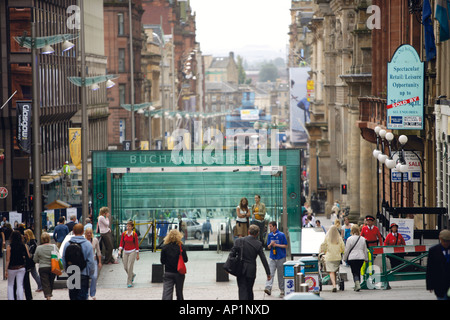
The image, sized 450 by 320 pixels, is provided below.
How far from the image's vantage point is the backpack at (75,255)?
1714 cm

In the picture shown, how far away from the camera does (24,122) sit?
135ft

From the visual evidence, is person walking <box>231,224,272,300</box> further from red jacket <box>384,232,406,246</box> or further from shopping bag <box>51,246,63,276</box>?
red jacket <box>384,232,406,246</box>

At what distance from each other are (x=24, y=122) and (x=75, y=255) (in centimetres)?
2471

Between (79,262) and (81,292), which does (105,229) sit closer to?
(79,262)

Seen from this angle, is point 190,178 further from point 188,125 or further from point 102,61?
point 188,125

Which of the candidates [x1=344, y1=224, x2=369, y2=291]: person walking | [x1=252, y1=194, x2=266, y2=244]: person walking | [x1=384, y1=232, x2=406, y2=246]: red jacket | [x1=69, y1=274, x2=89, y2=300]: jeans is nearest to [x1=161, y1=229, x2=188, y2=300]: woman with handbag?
[x1=69, y1=274, x2=89, y2=300]: jeans

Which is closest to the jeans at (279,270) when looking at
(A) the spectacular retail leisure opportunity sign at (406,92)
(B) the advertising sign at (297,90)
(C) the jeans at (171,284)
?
(C) the jeans at (171,284)

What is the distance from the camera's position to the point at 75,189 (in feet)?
192

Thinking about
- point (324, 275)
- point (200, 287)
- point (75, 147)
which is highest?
point (75, 147)

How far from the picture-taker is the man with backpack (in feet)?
56.1

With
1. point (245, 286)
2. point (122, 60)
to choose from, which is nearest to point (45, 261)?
point (245, 286)
